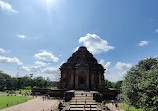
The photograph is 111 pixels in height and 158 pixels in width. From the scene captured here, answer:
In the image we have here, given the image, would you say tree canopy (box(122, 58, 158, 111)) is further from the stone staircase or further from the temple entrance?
the temple entrance

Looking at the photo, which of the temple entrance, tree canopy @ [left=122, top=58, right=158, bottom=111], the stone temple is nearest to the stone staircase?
tree canopy @ [left=122, top=58, right=158, bottom=111]

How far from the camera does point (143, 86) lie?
8906mm

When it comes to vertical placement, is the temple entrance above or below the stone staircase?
above

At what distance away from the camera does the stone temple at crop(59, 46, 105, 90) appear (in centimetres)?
2462

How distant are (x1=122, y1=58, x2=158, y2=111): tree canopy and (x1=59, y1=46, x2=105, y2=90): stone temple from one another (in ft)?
41.5

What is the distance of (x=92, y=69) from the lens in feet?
86.6

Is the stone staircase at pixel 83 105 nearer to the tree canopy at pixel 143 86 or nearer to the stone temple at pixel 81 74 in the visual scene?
the tree canopy at pixel 143 86

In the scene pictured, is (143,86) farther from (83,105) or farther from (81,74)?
(81,74)

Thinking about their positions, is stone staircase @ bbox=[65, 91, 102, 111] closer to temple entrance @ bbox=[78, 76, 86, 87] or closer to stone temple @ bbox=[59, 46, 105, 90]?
stone temple @ bbox=[59, 46, 105, 90]

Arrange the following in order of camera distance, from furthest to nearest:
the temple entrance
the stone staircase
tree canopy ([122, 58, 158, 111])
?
the temple entrance
the stone staircase
tree canopy ([122, 58, 158, 111])

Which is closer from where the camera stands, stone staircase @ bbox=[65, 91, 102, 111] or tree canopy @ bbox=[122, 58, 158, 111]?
tree canopy @ bbox=[122, 58, 158, 111]

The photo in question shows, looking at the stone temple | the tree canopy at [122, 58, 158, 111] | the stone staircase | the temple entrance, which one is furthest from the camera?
the temple entrance

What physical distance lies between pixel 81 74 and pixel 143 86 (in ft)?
56.4

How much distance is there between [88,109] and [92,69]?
49.7 feet
